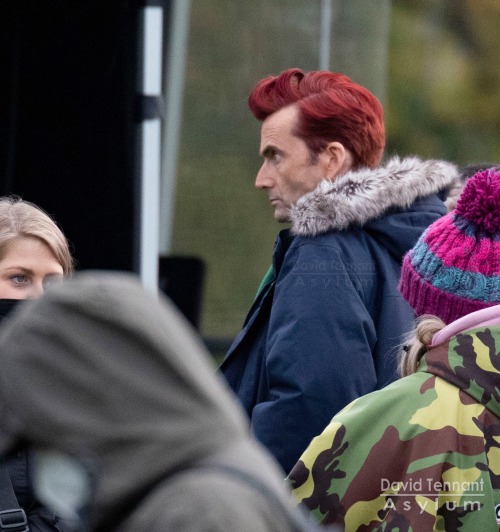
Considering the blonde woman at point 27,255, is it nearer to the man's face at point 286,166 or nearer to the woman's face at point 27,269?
the woman's face at point 27,269

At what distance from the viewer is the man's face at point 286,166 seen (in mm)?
3289

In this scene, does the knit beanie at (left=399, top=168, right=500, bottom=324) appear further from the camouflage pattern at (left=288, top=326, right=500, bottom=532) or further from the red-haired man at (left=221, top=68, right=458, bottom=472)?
the red-haired man at (left=221, top=68, right=458, bottom=472)

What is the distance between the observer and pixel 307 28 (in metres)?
5.20

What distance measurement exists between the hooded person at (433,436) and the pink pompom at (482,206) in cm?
6

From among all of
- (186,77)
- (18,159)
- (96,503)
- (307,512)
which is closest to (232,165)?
(186,77)

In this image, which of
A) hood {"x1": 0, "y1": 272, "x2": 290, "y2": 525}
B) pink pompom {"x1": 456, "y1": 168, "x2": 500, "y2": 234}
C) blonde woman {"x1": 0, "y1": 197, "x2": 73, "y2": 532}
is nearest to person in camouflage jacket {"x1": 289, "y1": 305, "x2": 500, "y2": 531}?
pink pompom {"x1": 456, "y1": 168, "x2": 500, "y2": 234}

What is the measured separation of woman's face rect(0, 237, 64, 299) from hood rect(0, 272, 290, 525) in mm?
1348

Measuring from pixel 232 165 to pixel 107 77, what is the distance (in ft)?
3.79

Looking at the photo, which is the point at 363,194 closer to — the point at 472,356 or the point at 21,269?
the point at 21,269

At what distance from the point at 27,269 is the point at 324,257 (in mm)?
825

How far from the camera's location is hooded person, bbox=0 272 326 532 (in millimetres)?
1059

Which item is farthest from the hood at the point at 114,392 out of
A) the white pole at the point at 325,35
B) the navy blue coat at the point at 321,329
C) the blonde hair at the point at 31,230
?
the white pole at the point at 325,35

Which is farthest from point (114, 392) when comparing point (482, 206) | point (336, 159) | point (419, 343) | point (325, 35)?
point (325, 35)

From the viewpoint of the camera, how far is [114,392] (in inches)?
41.9
